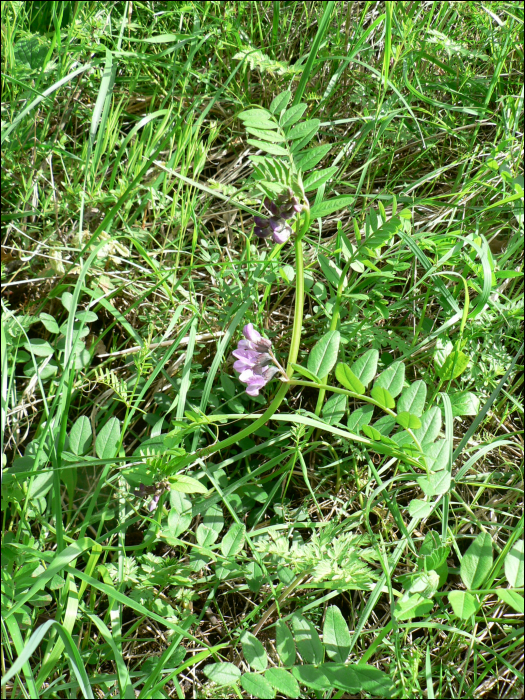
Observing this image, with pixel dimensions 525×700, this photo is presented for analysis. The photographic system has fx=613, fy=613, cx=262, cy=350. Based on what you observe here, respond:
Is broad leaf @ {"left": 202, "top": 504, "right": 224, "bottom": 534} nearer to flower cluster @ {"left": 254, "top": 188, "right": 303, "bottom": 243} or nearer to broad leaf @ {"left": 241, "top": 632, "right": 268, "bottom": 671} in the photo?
broad leaf @ {"left": 241, "top": 632, "right": 268, "bottom": 671}

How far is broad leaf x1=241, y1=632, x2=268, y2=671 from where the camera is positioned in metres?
1.68

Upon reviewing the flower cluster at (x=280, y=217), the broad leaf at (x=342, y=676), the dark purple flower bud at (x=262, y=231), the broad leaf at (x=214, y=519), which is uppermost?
the flower cluster at (x=280, y=217)

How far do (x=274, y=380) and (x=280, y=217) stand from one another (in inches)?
35.4

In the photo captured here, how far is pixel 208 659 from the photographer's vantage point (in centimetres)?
204

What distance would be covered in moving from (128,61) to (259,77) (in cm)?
64

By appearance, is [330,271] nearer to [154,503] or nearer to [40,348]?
[154,503]

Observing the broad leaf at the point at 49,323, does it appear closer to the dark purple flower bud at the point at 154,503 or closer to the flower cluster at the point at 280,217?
the dark purple flower bud at the point at 154,503

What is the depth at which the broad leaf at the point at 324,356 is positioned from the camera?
72.7 inches

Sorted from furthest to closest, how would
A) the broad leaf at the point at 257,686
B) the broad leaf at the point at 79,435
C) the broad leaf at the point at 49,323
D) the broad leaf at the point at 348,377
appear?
the broad leaf at the point at 49,323
the broad leaf at the point at 79,435
the broad leaf at the point at 348,377
the broad leaf at the point at 257,686

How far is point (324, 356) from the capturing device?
6.13ft

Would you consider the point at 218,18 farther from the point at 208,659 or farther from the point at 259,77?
the point at 208,659

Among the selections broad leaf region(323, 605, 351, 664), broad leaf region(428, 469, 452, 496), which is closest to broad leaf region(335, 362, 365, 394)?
broad leaf region(428, 469, 452, 496)

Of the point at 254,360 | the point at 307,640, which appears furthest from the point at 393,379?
the point at 307,640

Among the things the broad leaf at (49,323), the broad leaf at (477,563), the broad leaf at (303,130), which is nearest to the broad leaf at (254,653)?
the broad leaf at (477,563)
